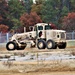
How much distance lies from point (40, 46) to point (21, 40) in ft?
7.50

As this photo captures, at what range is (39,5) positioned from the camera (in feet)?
219

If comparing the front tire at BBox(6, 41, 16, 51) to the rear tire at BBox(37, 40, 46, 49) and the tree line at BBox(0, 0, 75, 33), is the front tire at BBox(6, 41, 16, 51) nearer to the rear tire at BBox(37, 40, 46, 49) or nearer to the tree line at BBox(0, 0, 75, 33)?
the rear tire at BBox(37, 40, 46, 49)

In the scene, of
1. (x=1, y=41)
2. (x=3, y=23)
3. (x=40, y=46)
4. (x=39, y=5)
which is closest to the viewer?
(x=40, y=46)

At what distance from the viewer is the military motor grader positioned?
29.1 metres

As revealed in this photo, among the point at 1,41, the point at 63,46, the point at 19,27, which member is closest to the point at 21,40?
the point at 63,46

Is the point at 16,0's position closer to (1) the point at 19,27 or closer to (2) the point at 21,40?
(1) the point at 19,27

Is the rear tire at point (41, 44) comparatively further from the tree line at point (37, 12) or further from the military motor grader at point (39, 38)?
the tree line at point (37, 12)

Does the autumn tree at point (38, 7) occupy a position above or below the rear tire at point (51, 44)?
above

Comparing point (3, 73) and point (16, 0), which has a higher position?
point (16, 0)

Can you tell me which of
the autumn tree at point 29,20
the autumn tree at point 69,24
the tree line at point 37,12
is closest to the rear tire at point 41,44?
the autumn tree at point 69,24

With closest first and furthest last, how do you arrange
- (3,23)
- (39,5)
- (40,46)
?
(40,46)
(3,23)
(39,5)

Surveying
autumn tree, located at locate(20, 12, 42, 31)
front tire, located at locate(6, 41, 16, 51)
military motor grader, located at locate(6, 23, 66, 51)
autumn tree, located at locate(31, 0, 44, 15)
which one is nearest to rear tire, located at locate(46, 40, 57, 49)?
military motor grader, located at locate(6, 23, 66, 51)

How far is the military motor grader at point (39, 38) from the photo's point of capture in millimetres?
29095

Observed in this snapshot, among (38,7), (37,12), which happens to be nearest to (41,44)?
(37,12)
